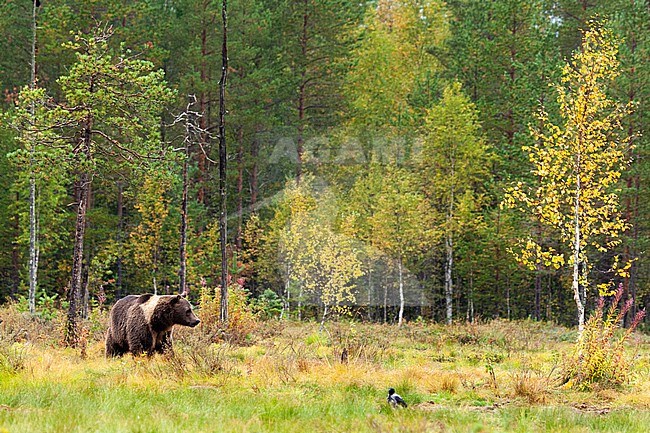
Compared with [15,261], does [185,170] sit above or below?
above

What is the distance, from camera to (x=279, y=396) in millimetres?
9445

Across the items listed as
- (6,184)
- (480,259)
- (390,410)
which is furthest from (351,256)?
(390,410)

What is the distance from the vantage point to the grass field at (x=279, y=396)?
286 inches

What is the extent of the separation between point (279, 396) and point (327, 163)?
29.1 m

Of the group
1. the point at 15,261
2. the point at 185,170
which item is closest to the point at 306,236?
the point at 185,170

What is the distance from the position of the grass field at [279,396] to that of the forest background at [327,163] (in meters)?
17.8

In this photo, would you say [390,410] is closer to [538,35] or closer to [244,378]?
[244,378]

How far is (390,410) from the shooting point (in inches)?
331

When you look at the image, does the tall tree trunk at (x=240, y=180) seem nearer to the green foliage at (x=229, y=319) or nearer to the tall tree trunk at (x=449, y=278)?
the tall tree trunk at (x=449, y=278)

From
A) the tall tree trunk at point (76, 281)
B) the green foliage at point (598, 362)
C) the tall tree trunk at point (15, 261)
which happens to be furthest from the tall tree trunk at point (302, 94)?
the green foliage at point (598, 362)

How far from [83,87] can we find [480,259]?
78.7 ft

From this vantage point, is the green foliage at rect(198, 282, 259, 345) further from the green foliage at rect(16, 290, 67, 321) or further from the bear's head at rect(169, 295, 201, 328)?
the green foliage at rect(16, 290, 67, 321)

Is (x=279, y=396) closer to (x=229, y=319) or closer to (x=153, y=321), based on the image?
(x=153, y=321)

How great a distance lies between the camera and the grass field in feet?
23.8
